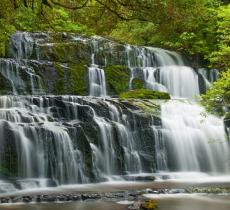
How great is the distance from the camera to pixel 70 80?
23875 mm

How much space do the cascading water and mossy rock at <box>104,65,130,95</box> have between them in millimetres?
3191

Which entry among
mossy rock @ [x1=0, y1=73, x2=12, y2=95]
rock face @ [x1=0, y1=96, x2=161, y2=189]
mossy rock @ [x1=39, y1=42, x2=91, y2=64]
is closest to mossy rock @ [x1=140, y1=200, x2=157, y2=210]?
rock face @ [x1=0, y1=96, x2=161, y2=189]

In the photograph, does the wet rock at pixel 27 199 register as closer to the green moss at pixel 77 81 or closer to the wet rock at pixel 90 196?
the wet rock at pixel 90 196

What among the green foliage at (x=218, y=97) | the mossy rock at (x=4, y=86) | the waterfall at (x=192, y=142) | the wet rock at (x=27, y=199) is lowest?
the wet rock at (x=27, y=199)

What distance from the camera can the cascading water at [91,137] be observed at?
15812mm

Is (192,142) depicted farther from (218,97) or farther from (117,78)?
(117,78)

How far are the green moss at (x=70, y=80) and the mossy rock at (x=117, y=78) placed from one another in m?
1.37

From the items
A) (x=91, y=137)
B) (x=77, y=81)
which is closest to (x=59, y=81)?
(x=77, y=81)

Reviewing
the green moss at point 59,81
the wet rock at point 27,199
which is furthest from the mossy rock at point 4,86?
the wet rock at point 27,199

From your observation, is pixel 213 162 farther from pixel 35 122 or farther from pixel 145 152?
pixel 35 122

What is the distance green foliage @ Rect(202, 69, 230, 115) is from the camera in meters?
12.7

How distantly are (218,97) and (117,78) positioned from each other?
40.7 feet

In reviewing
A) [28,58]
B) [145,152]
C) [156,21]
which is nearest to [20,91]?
[28,58]

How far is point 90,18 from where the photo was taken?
9.84m
